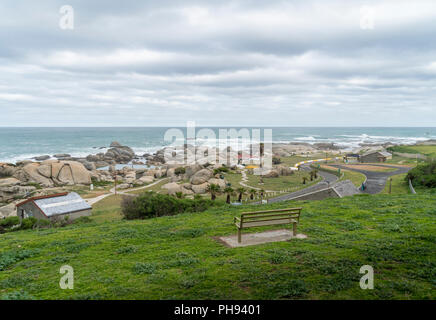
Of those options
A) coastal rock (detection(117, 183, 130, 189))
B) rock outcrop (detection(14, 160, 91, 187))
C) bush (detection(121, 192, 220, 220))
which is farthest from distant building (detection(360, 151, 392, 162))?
rock outcrop (detection(14, 160, 91, 187))

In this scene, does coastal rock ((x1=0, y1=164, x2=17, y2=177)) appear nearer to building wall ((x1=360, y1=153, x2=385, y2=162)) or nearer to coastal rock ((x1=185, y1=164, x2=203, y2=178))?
coastal rock ((x1=185, y1=164, x2=203, y2=178))

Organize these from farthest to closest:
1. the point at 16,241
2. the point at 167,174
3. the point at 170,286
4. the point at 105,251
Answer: the point at 167,174 → the point at 16,241 → the point at 105,251 → the point at 170,286

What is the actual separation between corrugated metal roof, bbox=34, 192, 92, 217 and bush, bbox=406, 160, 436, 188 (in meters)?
33.9

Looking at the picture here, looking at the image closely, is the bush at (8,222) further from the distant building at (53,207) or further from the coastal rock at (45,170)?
the coastal rock at (45,170)

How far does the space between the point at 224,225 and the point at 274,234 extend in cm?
229

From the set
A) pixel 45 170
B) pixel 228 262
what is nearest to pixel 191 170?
pixel 45 170

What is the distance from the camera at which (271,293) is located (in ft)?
17.9

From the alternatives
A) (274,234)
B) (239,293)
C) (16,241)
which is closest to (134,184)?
(16,241)

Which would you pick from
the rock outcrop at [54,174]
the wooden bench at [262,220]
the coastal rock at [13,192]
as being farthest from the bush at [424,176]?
the rock outcrop at [54,174]

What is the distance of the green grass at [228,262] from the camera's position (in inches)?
222

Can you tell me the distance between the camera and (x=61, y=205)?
26.8 metres

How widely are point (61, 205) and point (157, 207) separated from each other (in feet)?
43.2

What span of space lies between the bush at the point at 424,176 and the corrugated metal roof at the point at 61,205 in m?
33.9
